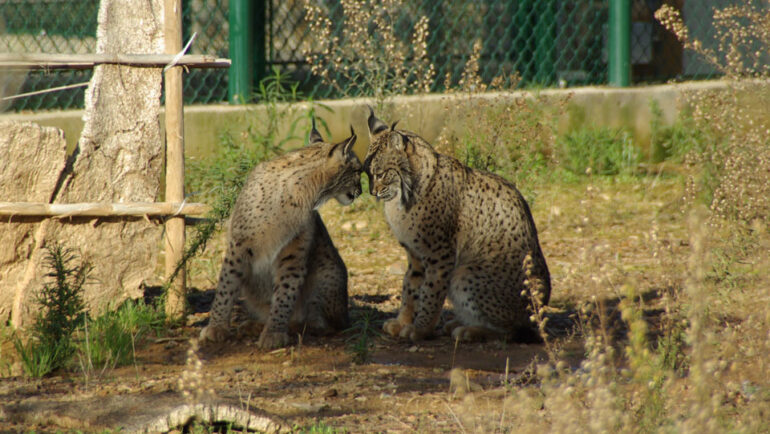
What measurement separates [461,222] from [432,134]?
396 cm

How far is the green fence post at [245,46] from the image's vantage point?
8.85m

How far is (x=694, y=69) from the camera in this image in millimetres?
11211

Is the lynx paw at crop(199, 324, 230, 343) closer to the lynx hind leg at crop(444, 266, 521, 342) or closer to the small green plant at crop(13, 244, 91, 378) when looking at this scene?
the small green plant at crop(13, 244, 91, 378)

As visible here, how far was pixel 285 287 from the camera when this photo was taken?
17.0 ft

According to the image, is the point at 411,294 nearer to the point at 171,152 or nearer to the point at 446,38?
the point at 171,152

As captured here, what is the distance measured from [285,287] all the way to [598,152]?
18.3 feet

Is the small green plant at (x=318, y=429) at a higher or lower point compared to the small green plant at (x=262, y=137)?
lower

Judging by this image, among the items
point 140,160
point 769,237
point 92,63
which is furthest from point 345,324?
point 769,237

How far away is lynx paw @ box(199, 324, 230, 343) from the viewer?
5.12 m

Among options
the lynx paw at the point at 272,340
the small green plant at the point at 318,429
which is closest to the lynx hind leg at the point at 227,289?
the lynx paw at the point at 272,340

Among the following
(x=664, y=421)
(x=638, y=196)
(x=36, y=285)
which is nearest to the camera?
(x=664, y=421)

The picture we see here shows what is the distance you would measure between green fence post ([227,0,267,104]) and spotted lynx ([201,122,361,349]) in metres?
3.56

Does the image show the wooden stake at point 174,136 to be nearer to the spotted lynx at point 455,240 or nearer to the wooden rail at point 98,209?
the wooden rail at point 98,209

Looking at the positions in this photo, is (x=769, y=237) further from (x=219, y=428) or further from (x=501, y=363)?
(x=219, y=428)
